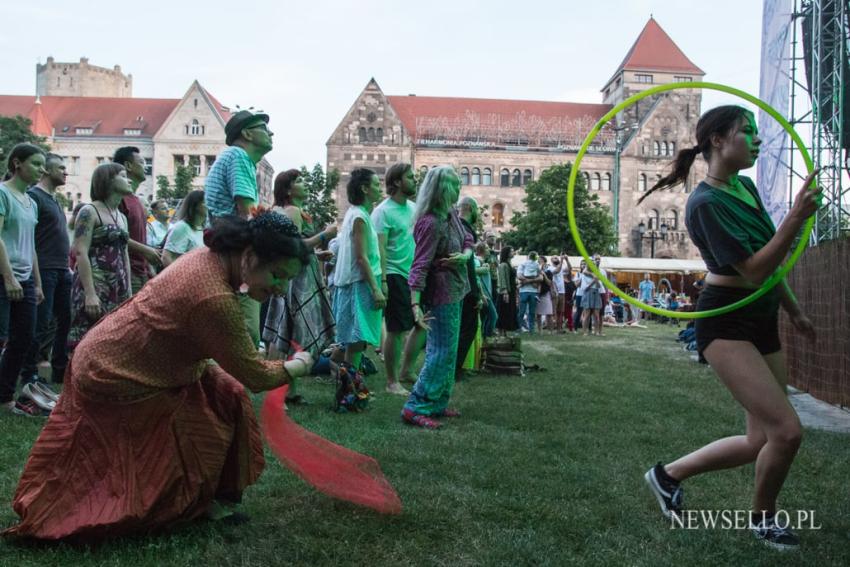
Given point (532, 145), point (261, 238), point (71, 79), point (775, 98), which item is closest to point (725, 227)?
point (261, 238)

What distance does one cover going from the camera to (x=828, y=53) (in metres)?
18.0

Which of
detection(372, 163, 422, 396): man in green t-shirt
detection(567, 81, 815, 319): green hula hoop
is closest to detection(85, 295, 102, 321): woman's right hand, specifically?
detection(372, 163, 422, 396): man in green t-shirt

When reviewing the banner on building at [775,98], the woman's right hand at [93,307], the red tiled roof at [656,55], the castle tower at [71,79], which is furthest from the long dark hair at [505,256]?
the castle tower at [71,79]

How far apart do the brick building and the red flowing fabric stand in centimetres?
6635

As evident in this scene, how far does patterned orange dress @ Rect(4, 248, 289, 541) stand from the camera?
120 inches

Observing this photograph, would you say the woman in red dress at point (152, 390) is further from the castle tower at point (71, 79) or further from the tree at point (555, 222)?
the castle tower at point (71, 79)

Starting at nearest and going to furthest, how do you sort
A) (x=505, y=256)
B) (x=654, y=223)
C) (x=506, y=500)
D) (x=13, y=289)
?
(x=506, y=500)
(x=13, y=289)
(x=505, y=256)
(x=654, y=223)

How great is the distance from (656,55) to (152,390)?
287 feet

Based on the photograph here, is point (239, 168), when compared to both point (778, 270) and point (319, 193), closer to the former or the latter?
point (778, 270)

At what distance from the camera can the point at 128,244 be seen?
632cm

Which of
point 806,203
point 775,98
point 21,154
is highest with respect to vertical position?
point 775,98

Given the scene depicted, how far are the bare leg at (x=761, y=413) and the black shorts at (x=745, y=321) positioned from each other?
0.04 metres


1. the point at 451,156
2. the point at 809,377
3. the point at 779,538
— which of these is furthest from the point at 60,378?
the point at 451,156

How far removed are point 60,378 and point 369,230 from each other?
12.1 ft
